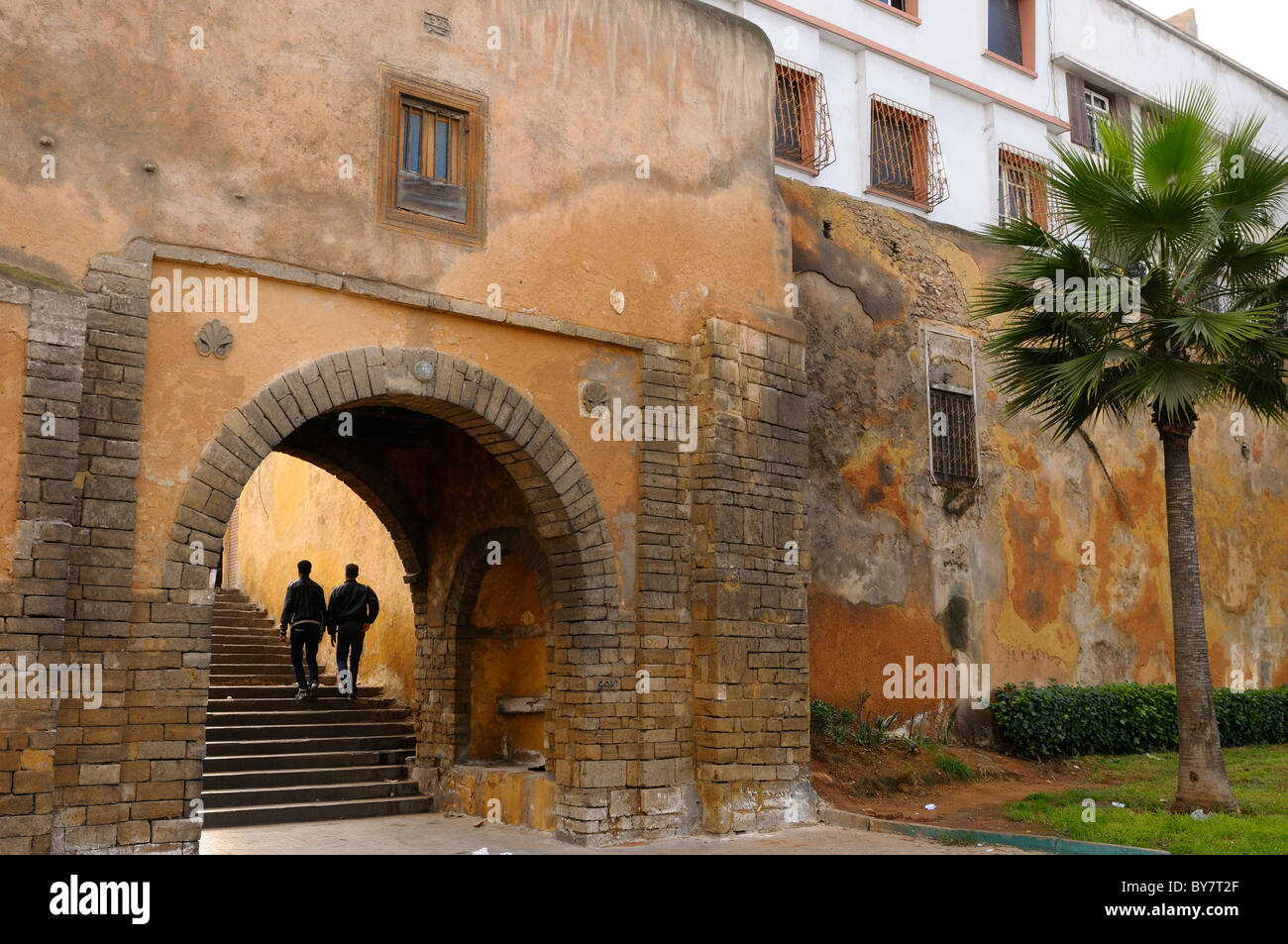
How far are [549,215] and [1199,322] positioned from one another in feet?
16.6

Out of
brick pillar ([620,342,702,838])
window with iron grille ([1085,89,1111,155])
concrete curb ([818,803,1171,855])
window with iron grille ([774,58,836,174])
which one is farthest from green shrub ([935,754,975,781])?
window with iron grille ([1085,89,1111,155])

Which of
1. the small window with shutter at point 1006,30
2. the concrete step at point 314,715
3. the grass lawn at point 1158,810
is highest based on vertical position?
the small window with shutter at point 1006,30

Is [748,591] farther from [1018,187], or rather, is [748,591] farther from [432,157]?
[1018,187]

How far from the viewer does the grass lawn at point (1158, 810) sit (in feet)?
27.1

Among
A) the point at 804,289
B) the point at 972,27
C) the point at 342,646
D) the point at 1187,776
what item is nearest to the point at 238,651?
the point at 342,646

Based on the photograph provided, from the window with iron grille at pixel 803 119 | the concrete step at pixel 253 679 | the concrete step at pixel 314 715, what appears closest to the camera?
the concrete step at pixel 314 715

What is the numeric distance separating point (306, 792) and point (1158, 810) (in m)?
7.26

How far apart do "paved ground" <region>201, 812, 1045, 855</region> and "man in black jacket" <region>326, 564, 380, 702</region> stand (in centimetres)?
281

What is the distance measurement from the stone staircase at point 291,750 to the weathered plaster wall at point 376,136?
4810 mm

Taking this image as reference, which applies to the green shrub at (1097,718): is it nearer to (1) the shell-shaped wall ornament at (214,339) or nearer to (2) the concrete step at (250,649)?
(2) the concrete step at (250,649)

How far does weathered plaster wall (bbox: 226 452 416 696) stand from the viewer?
1352 cm

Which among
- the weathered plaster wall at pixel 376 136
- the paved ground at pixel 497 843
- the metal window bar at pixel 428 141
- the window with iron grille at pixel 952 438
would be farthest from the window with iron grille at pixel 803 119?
the paved ground at pixel 497 843

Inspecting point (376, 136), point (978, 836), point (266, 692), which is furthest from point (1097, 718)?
point (376, 136)

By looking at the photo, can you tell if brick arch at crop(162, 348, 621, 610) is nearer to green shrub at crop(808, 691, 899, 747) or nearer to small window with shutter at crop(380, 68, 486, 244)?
small window with shutter at crop(380, 68, 486, 244)
